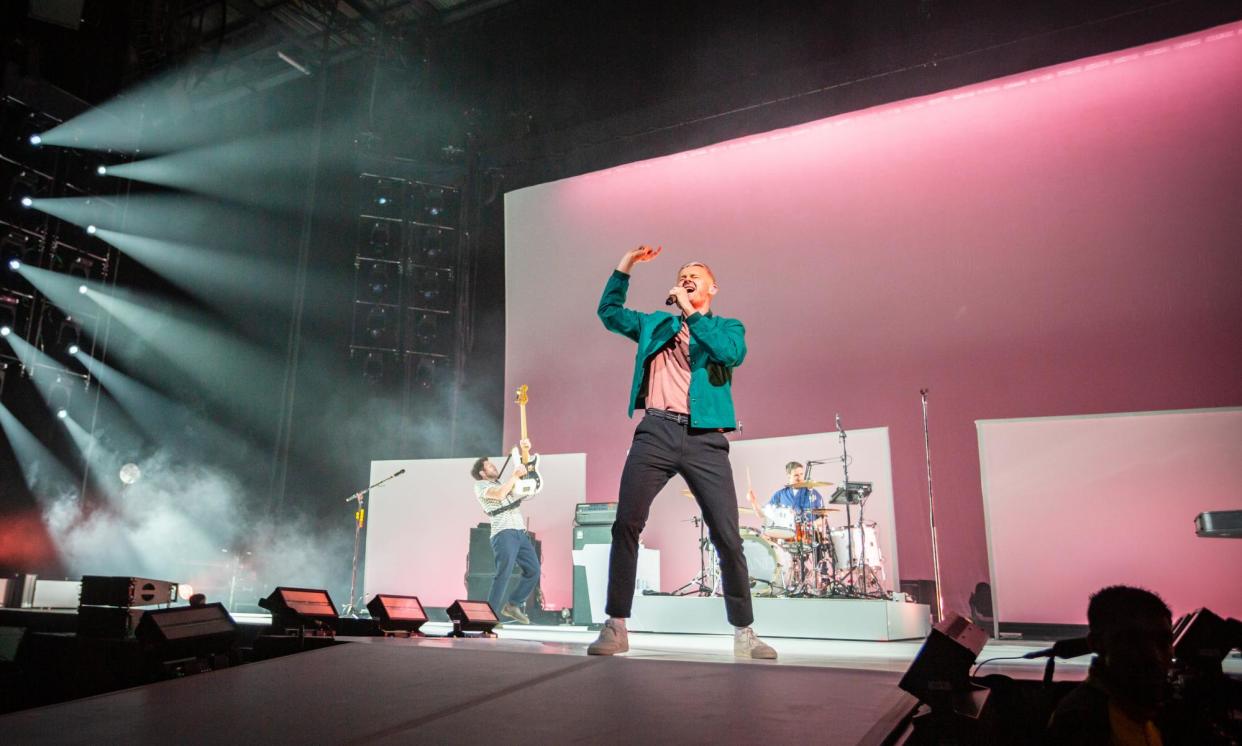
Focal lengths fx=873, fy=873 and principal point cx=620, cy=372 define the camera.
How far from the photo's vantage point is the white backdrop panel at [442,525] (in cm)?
857

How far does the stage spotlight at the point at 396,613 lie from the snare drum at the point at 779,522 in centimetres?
317

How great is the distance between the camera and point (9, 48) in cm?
802

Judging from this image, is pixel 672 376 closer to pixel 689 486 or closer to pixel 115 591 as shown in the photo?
pixel 689 486

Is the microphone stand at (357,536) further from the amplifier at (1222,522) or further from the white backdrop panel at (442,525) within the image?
the amplifier at (1222,522)

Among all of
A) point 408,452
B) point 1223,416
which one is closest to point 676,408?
point 1223,416

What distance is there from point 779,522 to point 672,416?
392 cm

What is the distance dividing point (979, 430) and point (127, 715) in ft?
22.4

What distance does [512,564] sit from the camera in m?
7.17

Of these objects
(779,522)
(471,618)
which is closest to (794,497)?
(779,522)

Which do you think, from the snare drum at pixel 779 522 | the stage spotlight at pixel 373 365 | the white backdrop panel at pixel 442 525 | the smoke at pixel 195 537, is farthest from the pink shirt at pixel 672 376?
the smoke at pixel 195 537

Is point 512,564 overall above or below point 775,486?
below

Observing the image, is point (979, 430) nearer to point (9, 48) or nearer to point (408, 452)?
point (408, 452)

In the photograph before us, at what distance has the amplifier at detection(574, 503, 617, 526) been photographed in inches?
312

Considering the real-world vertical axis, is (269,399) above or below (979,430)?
above
